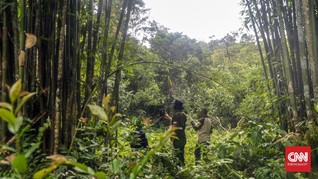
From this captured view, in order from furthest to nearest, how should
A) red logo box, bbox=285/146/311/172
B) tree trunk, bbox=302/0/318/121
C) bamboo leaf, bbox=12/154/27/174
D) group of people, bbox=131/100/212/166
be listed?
group of people, bbox=131/100/212/166
tree trunk, bbox=302/0/318/121
red logo box, bbox=285/146/311/172
bamboo leaf, bbox=12/154/27/174

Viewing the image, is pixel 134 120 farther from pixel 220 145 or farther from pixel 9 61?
pixel 9 61

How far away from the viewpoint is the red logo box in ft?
6.98

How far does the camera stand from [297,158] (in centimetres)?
216

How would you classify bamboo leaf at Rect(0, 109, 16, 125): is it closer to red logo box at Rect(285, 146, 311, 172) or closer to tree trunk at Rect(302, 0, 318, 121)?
red logo box at Rect(285, 146, 311, 172)

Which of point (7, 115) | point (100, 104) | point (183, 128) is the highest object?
point (7, 115)

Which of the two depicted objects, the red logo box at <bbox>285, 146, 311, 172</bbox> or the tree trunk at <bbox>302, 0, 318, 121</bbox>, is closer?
the red logo box at <bbox>285, 146, 311, 172</bbox>

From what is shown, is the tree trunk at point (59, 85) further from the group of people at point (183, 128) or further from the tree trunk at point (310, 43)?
the group of people at point (183, 128)

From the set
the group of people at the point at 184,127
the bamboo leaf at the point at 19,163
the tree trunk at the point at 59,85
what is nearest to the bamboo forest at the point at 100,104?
the tree trunk at the point at 59,85

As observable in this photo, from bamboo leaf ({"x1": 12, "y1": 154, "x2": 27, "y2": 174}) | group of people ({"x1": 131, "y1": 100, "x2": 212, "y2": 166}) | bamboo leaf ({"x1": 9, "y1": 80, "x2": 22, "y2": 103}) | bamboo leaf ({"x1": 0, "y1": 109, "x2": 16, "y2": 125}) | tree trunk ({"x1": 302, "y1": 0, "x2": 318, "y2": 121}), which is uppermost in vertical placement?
tree trunk ({"x1": 302, "y1": 0, "x2": 318, "y2": 121})

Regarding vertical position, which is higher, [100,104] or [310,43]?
[310,43]

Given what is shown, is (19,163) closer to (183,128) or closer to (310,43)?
(310,43)

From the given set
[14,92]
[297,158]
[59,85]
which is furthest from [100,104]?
[14,92]

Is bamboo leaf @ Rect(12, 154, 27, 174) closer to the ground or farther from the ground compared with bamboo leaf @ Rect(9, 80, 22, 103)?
closer to the ground

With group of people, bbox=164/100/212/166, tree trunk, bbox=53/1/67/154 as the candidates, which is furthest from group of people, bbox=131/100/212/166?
tree trunk, bbox=53/1/67/154
